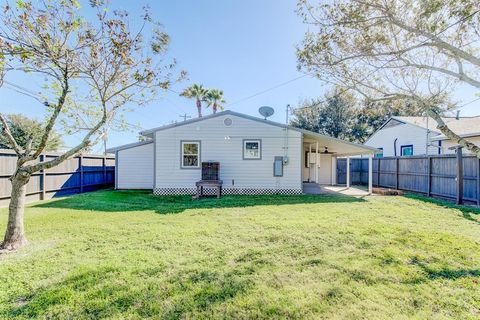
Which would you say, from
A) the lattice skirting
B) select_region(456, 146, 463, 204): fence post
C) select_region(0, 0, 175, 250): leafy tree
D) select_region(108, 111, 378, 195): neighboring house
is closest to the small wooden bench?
the lattice skirting

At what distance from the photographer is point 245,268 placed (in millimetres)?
3525

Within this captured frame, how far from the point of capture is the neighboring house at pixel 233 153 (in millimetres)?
10891

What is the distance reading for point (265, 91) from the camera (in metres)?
19.5

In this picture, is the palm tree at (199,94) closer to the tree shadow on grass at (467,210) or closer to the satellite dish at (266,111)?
the satellite dish at (266,111)

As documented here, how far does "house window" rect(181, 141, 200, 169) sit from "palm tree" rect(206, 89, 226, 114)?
14.0 meters

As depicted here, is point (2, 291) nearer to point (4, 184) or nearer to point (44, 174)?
point (4, 184)

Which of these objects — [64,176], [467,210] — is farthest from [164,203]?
[467,210]

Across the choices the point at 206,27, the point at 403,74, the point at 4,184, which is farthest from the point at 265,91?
the point at 4,184

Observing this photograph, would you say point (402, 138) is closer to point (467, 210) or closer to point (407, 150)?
point (407, 150)

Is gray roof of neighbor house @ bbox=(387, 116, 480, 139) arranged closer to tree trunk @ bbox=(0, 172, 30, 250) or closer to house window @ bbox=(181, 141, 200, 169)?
house window @ bbox=(181, 141, 200, 169)

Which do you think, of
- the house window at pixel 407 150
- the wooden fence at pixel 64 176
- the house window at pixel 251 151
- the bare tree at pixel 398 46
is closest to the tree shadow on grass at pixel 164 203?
the wooden fence at pixel 64 176

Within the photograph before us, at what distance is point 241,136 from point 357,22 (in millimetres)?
6744

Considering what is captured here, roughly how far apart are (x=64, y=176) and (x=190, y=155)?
A: 5536mm

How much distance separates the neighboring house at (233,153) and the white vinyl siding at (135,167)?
8.14 ft
